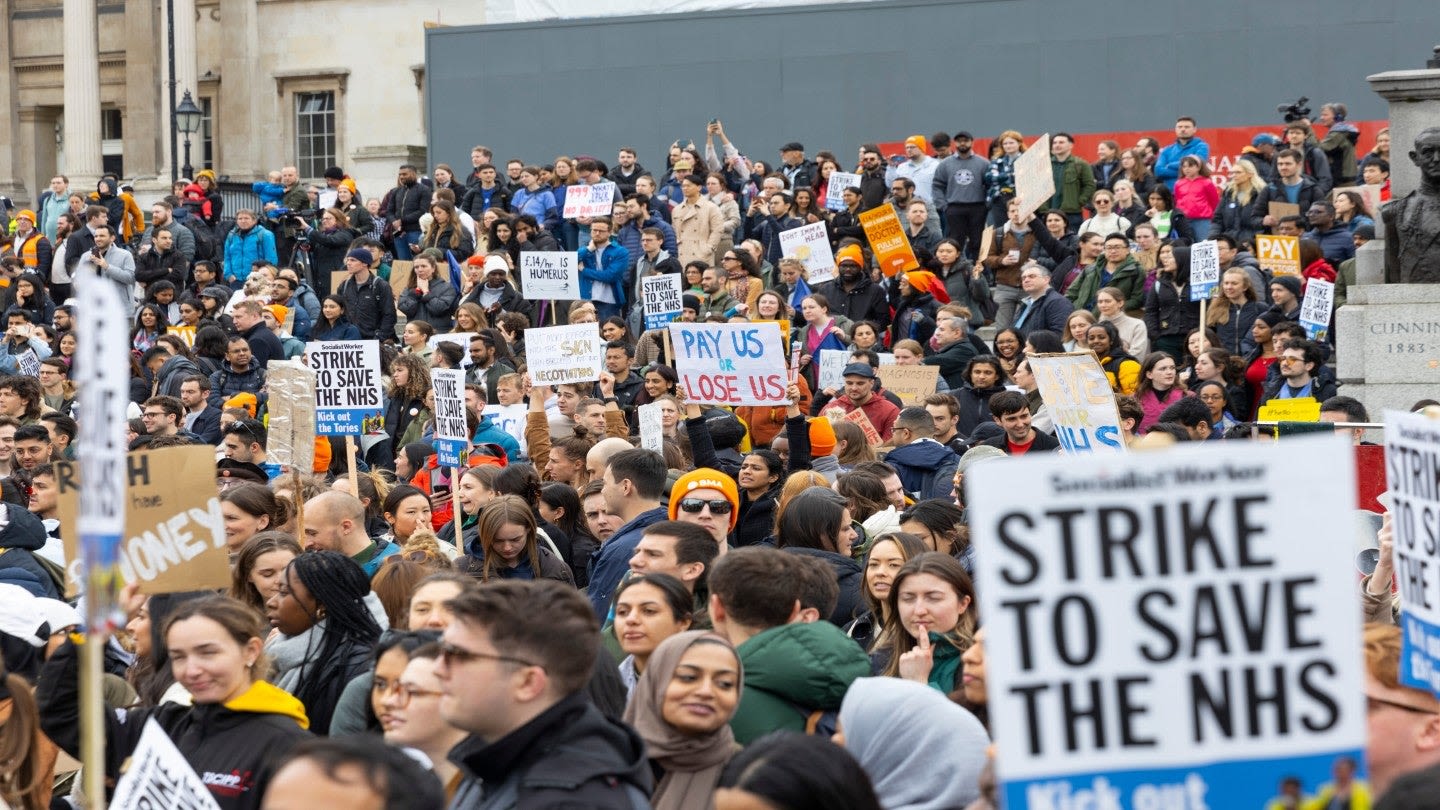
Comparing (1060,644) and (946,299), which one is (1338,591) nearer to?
(1060,644)

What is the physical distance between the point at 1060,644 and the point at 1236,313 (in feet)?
42.3

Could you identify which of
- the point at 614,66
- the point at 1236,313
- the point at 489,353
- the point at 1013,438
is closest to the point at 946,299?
the point at 1236,313

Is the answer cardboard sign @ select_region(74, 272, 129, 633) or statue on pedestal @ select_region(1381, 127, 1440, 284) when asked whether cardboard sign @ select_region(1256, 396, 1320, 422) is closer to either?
statue on pedestal @ select_region(1381, 127, 1440, 284)

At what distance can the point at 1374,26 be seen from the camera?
82.1ft

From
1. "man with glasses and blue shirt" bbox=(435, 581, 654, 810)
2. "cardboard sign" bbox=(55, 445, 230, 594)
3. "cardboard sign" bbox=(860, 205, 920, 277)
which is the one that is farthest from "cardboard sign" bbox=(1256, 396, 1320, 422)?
"cardboard sign" bbox=(860, 205, 920, 277)

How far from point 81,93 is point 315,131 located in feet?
17.3

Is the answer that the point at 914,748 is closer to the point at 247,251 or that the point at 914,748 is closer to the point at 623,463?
the point at 623,463

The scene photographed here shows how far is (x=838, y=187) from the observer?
21625 millimetres

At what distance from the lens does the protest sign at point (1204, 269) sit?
51.1 ft

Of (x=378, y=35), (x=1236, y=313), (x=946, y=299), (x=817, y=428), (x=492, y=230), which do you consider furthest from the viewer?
(x=378, y=35)

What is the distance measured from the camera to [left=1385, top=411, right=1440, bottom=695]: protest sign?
4.53 m

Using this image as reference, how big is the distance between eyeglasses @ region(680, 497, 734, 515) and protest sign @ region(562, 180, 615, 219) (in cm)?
1378

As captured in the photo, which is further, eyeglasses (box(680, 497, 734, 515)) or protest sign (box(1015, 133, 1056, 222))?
protest sign (box(1015, 133, 1056, 222))

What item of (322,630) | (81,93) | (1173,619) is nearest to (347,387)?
(322,630)
